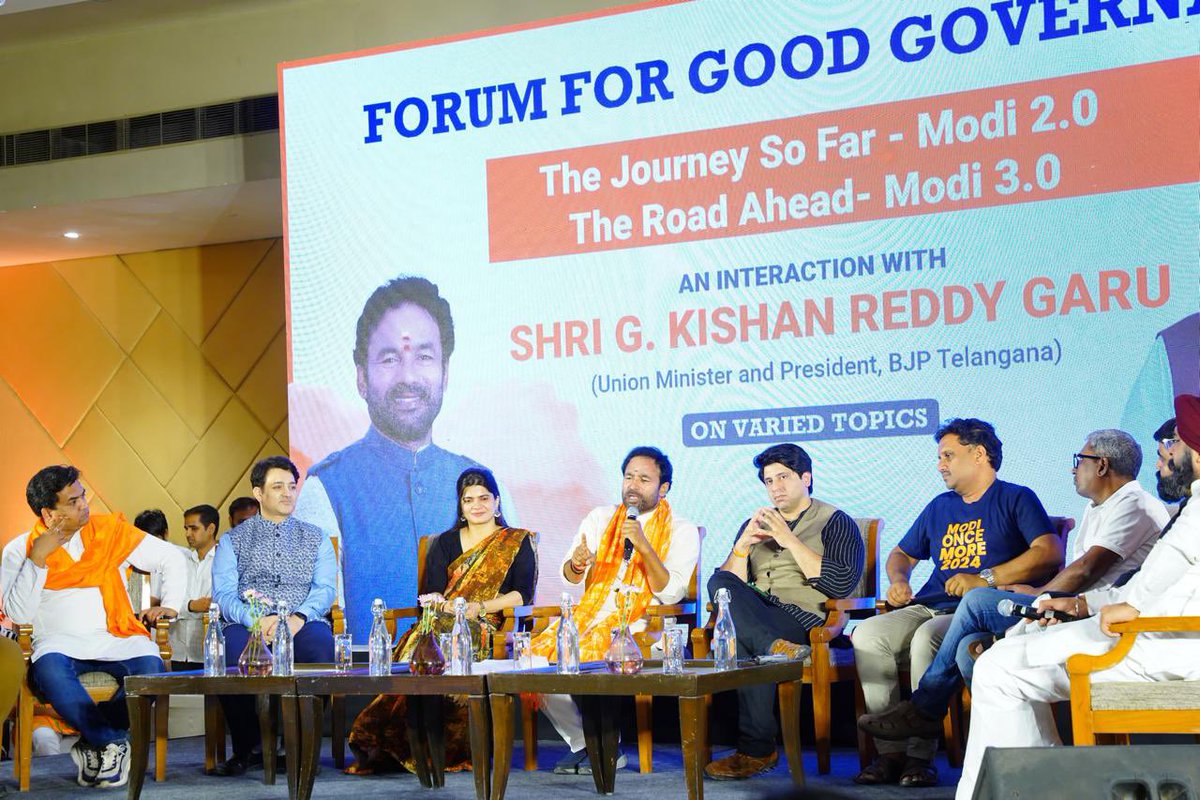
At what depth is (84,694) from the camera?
4848 mm

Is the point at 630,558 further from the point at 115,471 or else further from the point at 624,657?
the point at 115,471

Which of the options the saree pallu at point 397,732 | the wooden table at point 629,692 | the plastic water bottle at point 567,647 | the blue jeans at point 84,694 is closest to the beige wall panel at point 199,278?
the blue jeans at point 84,694

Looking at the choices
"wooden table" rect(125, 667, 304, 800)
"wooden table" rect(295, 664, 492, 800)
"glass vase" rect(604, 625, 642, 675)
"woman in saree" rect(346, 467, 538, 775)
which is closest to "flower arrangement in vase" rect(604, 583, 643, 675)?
"glass vase" rect(604, 625, 642, 675)

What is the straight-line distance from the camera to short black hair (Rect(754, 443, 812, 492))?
527cm

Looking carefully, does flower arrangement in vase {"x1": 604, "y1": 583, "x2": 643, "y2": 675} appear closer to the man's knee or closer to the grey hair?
the man's knee

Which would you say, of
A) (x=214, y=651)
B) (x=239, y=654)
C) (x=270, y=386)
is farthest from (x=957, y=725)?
(x=270, y=386)

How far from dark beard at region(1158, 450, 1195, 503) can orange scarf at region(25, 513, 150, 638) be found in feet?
11.4

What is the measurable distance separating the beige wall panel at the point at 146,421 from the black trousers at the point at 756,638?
4687 mm

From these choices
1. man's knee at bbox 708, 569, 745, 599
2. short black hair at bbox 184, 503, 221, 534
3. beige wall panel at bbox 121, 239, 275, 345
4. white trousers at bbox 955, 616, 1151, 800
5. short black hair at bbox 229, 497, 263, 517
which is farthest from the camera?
beige wall panel at bbox 121, 239, 275, 345

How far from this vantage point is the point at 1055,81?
5.10 m

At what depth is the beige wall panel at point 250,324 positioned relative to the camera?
853 cm

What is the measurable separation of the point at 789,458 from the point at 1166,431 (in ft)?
4.11

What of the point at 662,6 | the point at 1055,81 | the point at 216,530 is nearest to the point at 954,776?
the point at 1055,81

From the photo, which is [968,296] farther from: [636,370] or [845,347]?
[636,370]
